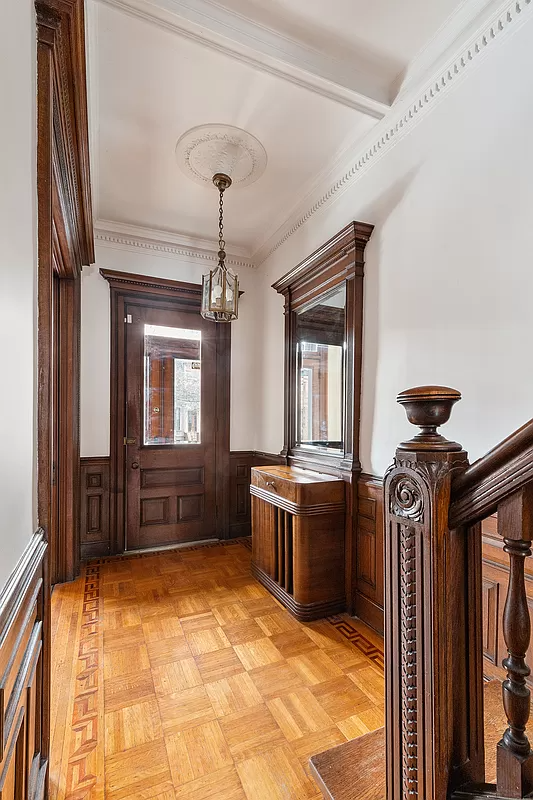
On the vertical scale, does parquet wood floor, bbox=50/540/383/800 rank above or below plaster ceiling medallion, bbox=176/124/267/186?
below

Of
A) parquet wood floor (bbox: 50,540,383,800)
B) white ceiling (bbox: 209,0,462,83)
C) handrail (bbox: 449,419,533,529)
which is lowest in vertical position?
parquet wood floor (bbox: 50,540,383,800)

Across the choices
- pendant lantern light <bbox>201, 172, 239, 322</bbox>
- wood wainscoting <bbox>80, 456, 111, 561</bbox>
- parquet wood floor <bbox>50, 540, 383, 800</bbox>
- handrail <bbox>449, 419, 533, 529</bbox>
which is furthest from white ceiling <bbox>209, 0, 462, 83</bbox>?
wood wainscoting <bbox>80, 456, 111, 561</bbox>

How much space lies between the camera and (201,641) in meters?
2.05

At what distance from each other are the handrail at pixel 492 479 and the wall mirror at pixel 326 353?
1.69 metres

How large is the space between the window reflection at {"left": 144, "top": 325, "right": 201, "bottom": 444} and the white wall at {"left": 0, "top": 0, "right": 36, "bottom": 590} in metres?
2.47

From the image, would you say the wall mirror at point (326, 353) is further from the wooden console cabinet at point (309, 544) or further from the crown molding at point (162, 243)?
the crown molding at point (162, 243)

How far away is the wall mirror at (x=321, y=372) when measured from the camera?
2.54 meters

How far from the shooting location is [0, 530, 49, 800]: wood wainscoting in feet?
2.10

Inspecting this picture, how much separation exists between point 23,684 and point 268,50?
2.41m

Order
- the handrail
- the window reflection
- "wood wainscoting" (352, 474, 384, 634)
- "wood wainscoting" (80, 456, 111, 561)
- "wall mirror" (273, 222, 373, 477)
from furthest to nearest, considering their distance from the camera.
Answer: the window reflection < "wood wainscoting" (80, 456, 111, 561) < "wall mirror" (273, 222, 373, 477) < "wood wainscoting" (352, 474, 384, 634) < the handrail

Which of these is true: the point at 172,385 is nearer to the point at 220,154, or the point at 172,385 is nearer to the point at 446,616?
the point at 220,154

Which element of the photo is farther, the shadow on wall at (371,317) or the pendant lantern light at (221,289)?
the pendant lantern light at (221,289)

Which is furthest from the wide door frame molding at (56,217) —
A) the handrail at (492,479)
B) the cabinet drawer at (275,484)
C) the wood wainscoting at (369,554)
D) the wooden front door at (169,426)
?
the wood wainscoting at (369,554)

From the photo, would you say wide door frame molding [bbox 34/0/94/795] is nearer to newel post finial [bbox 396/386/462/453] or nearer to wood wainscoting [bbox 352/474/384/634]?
newel post finial [bbox 396/386/462/453]
